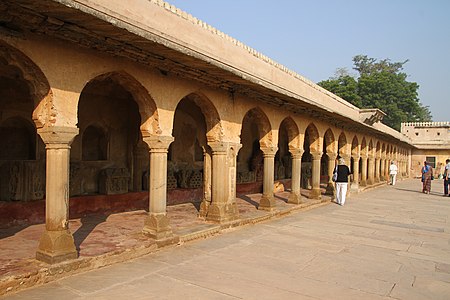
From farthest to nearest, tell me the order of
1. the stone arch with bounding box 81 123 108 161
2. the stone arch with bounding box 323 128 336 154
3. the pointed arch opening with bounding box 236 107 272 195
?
the stone arch with bounding box 323 128 336 154 < the pointed arch opening with bounding box 236 107 272 195 < the stone arch with bounding box 81 123 108 161

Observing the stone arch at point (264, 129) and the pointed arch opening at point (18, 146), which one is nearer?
the pointed arch opening at point (18, 146)

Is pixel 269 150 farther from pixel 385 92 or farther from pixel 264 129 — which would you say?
pixel 385 92

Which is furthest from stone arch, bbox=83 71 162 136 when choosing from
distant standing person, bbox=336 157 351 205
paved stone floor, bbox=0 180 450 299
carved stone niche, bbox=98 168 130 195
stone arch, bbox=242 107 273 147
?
distant standing person, bbox=336 157 351 205

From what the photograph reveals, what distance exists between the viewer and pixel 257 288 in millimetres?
4668

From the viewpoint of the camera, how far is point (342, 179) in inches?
509

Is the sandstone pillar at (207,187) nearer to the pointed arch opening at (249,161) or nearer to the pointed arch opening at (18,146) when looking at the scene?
the pointed arch opening at (18,146)

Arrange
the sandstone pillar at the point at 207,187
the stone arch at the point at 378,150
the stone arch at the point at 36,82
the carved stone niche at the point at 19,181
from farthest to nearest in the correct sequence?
the stone arch at the point at 378,150
the sandstone pillar at the point at 207,187
the carved stone niche at the point at 19,181
the stone arch at the point at 36,82

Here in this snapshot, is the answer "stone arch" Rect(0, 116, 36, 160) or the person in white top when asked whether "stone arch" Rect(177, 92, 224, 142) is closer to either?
"stone arch" Rect(0, 116, 36, 160)

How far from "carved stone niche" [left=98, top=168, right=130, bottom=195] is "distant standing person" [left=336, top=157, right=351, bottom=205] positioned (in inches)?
285

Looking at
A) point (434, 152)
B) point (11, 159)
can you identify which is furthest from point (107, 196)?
point (434, 152)

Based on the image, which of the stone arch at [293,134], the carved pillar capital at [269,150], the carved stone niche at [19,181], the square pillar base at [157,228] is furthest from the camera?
the stone arch at [293,134]

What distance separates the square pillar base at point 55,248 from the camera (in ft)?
15.9

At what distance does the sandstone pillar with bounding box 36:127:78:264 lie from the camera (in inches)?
196

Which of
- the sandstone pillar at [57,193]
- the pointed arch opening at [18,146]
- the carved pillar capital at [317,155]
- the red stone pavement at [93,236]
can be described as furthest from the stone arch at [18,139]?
the carved pillar capital at [317,155]
